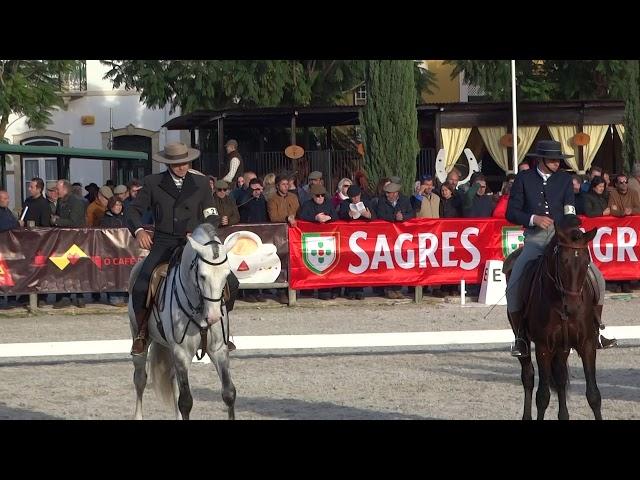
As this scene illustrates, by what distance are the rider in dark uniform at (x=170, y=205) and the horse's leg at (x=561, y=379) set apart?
3.09 meters

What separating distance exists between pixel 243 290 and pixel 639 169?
26.9ft

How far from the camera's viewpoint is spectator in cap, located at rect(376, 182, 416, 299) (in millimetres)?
21062

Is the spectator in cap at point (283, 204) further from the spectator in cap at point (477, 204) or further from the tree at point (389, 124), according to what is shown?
the tree at point (389, 124)

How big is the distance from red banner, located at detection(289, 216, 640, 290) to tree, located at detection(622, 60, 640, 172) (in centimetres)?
1589

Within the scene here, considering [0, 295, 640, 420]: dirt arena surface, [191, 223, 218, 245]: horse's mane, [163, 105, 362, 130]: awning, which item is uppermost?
[163, 105, 362, 130]: awning

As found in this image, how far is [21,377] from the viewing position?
13820 mm

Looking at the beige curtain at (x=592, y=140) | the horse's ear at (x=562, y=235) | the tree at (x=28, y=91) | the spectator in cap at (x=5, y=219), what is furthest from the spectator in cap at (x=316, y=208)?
the tree at (x=28, y=91)

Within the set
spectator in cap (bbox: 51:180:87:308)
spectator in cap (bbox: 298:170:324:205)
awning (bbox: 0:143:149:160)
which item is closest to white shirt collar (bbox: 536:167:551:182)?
spectator in cap (bbox: 298:170:324:205)

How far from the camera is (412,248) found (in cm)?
2098

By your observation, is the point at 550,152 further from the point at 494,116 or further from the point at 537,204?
the point at 494,116

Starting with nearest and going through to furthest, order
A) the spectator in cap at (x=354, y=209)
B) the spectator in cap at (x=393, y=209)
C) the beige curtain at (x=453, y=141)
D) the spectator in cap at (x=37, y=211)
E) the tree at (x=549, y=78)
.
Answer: the spectator in cap at (x=354, y=209)
the spectator in cap at (x=393, y=209)
the spectator in cap at (x=37, y=211)
the beige curtain at (x=453, y=141)
the tree at (x=549, y=78)

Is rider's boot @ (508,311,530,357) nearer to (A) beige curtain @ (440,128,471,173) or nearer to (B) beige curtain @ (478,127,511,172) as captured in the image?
(A) beige curtain @ (440,128,471,173)

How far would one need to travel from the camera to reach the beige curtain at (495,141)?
34.9m
